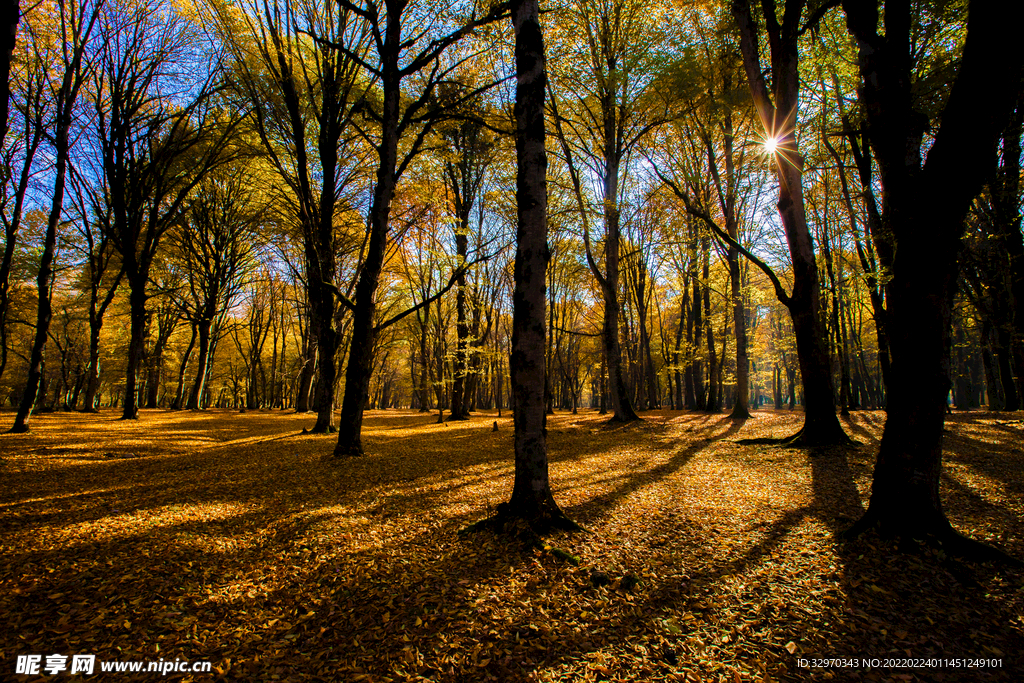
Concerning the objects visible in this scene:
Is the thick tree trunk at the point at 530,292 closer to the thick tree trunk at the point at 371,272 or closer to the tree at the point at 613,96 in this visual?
the thick tree trunk at the point at 371,272

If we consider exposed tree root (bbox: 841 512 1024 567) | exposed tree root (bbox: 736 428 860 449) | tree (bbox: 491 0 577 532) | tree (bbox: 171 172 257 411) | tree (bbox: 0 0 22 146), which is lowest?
exposed tree root (bbox: 841 512 1024 567)

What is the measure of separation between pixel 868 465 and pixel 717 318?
14.0m

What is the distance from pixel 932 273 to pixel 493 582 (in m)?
4.18

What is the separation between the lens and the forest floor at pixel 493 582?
82.9 inches

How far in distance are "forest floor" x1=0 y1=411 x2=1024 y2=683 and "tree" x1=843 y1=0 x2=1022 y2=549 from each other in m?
0.44

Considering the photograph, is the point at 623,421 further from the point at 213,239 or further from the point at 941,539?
the point at 213,239

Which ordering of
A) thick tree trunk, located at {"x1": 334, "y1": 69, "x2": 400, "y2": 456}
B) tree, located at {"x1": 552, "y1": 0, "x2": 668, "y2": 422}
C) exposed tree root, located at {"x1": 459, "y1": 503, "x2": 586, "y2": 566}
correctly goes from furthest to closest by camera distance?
1. tree, located at {"x1": 552, "y1": 0, "x2": 668, "y2": 422}
2. thick tree trunk, located at {"x1": 334, "y1": 69, "x2": 400, "y2": 456}
3. exposed tree root, located at {"x1": 459, "y1": 503, "x2": 586, "y2": 566}

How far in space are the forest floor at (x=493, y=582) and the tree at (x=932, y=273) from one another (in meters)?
0.44

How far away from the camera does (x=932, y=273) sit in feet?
9.92

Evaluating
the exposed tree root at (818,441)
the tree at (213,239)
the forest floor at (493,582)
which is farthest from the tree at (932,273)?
the tree at (213,239)

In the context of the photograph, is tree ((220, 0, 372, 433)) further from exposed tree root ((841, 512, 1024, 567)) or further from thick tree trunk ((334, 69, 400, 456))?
exposed tree root ((841, 512, 1024, 567))

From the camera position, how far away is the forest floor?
211cm

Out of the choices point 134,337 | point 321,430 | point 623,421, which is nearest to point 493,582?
point 321,430

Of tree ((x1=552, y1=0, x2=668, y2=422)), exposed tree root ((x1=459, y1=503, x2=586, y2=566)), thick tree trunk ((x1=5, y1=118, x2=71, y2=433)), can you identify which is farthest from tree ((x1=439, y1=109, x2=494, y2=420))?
exposed tree root ((x1=459, y1=503, x2=586, y2=566))
